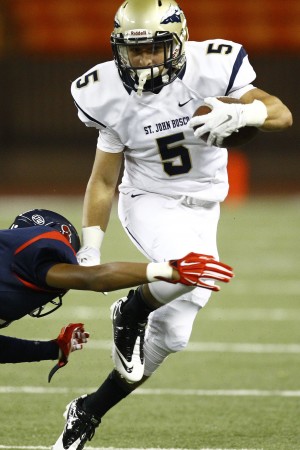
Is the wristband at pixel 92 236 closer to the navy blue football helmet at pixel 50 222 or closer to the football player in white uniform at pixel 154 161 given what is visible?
the football player in white uniform at pixel 154 161

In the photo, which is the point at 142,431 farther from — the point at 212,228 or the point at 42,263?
the point at 42,263

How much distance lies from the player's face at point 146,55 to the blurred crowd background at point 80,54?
483 inches

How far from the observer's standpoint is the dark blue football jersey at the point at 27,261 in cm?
332

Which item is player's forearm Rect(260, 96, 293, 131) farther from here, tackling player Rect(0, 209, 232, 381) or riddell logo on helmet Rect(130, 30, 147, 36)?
tackling player Rect(0, 209, 232, 381)

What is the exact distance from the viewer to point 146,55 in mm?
3877

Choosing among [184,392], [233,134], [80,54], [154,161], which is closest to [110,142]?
[154,161]

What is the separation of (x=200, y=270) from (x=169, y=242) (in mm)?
681

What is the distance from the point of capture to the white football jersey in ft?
13.0

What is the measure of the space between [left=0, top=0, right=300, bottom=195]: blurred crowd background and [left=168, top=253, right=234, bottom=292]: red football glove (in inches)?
511

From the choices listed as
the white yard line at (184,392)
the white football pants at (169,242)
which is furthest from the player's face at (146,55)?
the white yard line at (184,392)

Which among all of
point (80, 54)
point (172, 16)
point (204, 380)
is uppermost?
point (172, 16)

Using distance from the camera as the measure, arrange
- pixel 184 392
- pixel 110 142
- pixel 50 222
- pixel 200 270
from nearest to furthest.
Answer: pixel 200 270
pixel 50 222
pixel 110 142
pixel 184 392

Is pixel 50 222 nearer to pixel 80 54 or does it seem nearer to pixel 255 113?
pixel 255 113

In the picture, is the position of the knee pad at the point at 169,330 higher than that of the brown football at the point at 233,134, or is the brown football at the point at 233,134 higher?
the brown football at the point at 233,134
